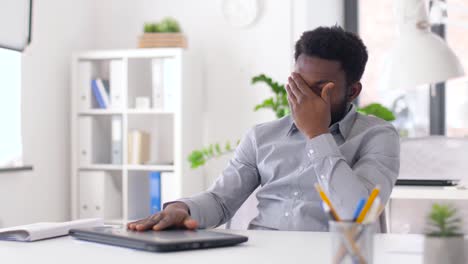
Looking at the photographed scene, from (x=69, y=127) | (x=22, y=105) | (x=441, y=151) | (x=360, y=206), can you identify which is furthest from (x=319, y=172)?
(x=69, y=127)

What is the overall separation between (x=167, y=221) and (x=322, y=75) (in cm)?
67

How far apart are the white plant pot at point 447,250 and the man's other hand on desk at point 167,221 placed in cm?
75

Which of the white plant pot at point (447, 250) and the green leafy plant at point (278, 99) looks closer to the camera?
the white plant pot at point (447, 250)

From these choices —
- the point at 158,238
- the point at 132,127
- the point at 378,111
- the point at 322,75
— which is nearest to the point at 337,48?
the point at 322,75

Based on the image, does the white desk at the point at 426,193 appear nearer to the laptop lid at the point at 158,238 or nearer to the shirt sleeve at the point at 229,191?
the shirt sleeve at the point at 229,191

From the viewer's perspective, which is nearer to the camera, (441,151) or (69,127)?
(441,151)

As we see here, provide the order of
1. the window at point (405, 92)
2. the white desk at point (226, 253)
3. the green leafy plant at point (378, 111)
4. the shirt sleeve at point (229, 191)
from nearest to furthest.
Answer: the white desk at point (226, 253) → the shirt sleeve at point (229, 191) → the green leafy plant at point (378, 111) → the window at point (405, 92)

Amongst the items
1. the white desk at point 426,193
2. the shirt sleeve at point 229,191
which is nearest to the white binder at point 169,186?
the white desk at point 426,193

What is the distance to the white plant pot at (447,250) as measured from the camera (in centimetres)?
111

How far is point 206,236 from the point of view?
1591mm

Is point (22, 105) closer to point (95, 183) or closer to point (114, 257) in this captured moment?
point (95, 183)

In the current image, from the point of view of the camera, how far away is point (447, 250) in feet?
3.65

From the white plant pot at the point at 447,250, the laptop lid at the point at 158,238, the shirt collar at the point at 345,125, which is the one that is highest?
the shirt collar at the point at 345,125

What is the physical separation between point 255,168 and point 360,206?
1.18m
